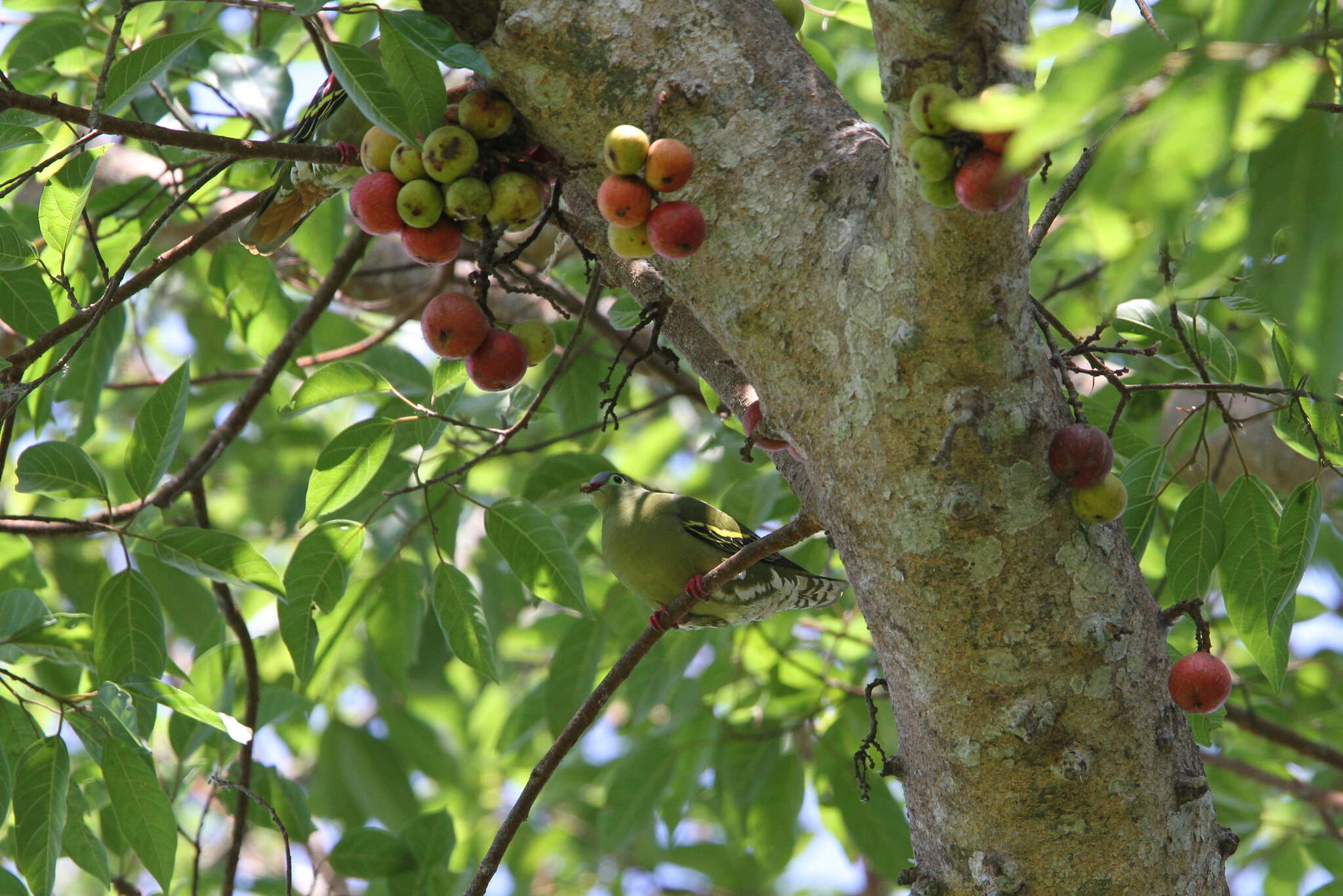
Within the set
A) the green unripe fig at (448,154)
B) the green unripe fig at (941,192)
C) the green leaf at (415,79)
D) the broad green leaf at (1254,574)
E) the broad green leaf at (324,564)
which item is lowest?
the broad green leaf at (1254,574)

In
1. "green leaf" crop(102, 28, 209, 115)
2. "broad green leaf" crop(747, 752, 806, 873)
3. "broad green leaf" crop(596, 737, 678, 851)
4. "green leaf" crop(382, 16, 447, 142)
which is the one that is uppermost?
"green leaf" crop(102, 28, 209, 115)

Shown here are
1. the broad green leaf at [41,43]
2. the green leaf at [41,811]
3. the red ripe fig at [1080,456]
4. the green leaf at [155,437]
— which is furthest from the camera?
the broad green leaf at [41,43]

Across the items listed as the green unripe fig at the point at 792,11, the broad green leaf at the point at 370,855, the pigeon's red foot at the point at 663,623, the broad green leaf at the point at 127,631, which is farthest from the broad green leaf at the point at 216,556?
the green unripe fig at the point at 792,11

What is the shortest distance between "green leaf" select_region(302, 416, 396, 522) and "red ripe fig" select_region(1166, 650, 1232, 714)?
1.66 meters

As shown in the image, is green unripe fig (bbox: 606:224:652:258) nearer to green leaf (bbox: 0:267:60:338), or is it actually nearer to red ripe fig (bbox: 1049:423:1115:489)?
red ripe fig (bbox: 1049:423:1115:489)

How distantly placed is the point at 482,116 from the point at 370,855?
6.85 feet

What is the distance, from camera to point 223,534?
86.3 inches

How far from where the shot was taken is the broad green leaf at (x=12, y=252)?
1979 mm

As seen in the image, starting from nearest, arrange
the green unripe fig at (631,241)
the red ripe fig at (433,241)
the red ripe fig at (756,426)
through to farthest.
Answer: the green unripe fig at (631,241) < the red ripe fig at (433,241) < the red ripe fig at (756,426)

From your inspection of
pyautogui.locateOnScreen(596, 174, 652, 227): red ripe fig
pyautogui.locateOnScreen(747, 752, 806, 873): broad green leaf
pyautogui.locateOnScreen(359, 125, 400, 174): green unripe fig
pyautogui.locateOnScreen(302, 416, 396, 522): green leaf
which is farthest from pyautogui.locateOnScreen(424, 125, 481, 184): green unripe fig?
pyautogui.locateOnScreen(747, 752, 806, 873): broad green leaf

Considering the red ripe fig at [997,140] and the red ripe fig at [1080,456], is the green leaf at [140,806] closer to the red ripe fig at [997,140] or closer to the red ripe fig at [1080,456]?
the red ripe fig at [1080,456]

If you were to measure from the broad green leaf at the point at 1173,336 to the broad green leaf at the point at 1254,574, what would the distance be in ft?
1.00

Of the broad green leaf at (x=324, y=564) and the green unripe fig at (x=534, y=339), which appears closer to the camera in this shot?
the green unripe fig at (x=534, y=339)

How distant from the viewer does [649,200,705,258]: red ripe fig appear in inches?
61.2
